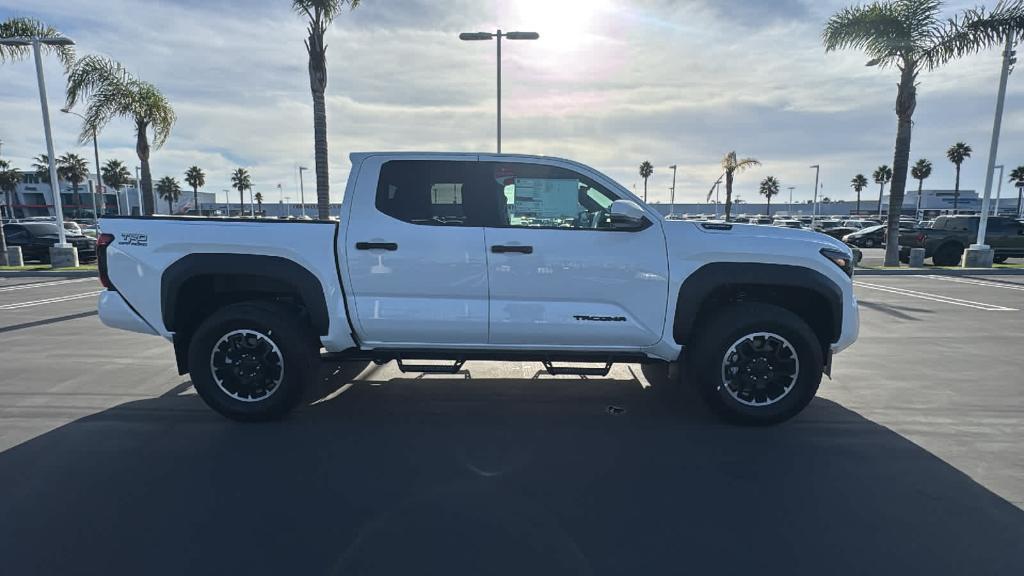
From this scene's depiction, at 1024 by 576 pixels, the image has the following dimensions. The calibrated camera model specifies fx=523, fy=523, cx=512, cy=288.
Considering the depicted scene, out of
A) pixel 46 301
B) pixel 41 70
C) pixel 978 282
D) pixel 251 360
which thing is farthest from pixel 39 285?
pixel 978 282

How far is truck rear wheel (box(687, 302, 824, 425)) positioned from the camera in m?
3.94

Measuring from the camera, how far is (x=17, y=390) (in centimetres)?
487

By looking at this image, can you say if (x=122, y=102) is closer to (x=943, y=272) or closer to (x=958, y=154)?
(x=943, y=272)

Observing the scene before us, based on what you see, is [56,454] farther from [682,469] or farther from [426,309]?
[682,469]

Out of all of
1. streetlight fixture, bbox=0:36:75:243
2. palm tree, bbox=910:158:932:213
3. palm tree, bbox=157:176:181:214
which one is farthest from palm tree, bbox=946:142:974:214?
palm tree, bbox=157:176:181:214

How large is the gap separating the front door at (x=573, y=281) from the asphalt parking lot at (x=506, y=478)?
755 mm

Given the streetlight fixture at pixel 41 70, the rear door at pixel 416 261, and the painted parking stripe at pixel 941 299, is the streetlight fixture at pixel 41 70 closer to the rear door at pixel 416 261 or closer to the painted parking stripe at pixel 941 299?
the rear door at pixel 416 261

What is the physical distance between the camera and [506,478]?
3268mm

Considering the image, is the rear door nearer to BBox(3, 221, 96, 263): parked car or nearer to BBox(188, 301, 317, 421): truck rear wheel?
BBox(188, 301, 317, 421): truck rear wheel

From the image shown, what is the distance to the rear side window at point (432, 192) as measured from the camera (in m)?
4.05

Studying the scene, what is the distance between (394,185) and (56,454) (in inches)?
117

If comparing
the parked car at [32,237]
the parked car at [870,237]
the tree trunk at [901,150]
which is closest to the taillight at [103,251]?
the parked car at [32,237]

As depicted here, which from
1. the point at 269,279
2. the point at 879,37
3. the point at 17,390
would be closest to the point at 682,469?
the point at 269,279

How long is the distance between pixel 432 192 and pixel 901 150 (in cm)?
1927
